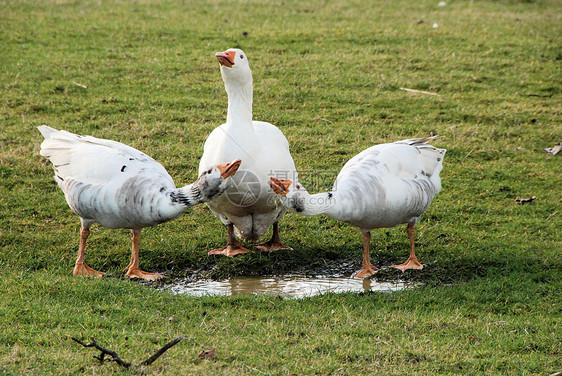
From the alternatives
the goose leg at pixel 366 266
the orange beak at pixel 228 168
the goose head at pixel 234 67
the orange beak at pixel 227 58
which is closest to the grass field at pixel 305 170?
the goose leg at pixel 366 266

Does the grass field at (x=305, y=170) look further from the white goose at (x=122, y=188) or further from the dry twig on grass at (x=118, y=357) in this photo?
the white goose at (x=122, y=188)

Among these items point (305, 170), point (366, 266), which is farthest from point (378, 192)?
point (305, 170)

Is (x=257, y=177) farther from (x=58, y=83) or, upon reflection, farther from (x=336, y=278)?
(x=58, y=83)

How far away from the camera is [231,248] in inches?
322

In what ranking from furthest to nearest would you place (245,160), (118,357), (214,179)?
(245,160), (214,179), (118,357)

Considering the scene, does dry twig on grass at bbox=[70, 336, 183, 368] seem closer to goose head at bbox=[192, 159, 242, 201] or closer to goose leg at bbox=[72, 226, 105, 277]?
goose head at bbox=[192, 159, 242, 201]

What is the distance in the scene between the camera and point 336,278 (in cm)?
771

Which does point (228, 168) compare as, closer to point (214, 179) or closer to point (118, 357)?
point (214, 179)

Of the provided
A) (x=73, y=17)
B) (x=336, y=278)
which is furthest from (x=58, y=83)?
(x=336, y=278)

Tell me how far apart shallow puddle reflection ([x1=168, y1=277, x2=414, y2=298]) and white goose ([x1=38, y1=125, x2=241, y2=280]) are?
509mm

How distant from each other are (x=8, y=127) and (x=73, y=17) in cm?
603

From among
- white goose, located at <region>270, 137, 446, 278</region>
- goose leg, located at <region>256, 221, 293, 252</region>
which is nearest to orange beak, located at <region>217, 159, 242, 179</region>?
white goose, located at <region>270, 137, 446, 278</region>

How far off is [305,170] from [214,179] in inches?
143

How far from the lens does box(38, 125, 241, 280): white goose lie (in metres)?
6.90
